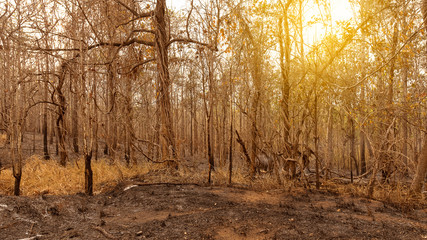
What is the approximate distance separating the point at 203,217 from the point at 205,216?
53 millimetres

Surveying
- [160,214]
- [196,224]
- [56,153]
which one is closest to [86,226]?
[160,214]

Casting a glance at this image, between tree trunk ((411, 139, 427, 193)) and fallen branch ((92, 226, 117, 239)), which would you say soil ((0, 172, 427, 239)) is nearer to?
fallen branch ((92, 226, 117, 239))

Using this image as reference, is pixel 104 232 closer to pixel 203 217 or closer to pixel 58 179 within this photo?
Result: pixel 203 217

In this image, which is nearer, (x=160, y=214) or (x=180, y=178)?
(x=160, y=214)

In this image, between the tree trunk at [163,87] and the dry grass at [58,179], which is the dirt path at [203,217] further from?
the tree trunk at [163,87]

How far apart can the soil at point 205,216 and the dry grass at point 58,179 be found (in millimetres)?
1466

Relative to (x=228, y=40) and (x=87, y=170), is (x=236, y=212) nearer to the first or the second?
(x=87, y=170)

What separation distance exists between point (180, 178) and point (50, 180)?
3.64 metres

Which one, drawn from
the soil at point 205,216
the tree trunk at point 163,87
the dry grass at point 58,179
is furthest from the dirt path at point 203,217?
the tree trunk at point 163,87

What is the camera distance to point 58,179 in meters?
7.98

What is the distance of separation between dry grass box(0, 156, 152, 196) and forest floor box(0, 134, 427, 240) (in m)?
0.09

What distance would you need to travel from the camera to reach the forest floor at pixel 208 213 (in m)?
3.99

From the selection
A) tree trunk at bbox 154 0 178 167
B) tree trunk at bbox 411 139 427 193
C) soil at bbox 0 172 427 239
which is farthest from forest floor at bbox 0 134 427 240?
tree trunk at bbox 154 0 178 167

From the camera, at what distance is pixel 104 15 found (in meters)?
7.26
